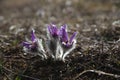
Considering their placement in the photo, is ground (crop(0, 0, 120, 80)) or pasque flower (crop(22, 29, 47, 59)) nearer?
ground (crop(0, 0, 120, 80))

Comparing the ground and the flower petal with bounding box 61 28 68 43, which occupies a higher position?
the flower petal with bounding box 61 28 68 43

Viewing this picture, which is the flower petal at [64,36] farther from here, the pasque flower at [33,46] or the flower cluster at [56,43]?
the pasque flower at [33,46]

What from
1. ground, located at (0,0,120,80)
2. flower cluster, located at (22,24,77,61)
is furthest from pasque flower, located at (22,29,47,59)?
ground, located at (0,0,120,80)

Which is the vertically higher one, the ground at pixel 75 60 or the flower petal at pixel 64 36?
A: the flower petal at pixel 64 36

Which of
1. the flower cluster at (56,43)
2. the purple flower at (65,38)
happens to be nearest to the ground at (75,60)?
the flower cluster at (56,43)

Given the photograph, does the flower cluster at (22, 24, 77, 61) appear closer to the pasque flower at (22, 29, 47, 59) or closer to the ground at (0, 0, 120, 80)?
the pasque flower at (22, 29, 47, 59)

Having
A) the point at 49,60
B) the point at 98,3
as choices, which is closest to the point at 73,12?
the point at 98,3

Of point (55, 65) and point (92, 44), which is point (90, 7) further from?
point (55, 65)

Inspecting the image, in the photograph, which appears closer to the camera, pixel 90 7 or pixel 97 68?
pixel 97 68

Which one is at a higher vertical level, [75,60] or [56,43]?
[56,43]

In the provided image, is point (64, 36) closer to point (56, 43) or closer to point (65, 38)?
point (65, 38)

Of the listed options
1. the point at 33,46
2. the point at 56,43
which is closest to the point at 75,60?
the point at 56,43
